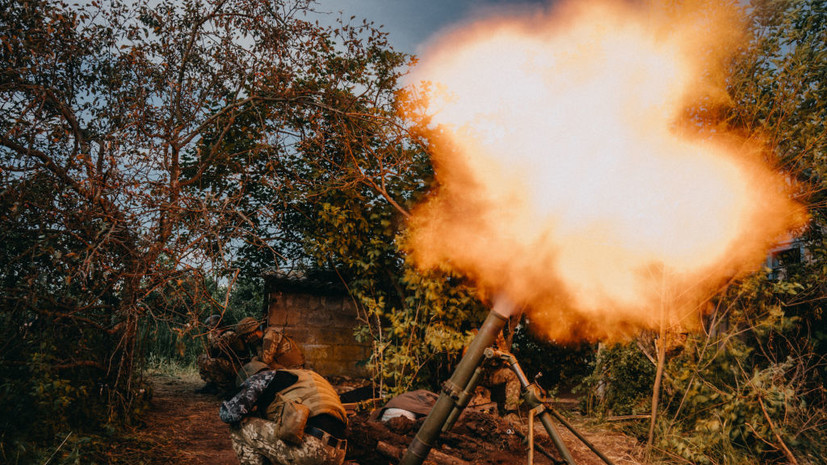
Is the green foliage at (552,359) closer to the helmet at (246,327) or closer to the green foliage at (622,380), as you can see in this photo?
the green foliage at (622,380)

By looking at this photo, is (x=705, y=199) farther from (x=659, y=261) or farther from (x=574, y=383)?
(x=574, y=383)

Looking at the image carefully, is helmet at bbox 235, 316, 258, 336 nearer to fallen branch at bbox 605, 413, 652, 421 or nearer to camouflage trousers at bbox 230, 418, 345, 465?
A: camouflage trousers at bbox 230, 418, 345, 465

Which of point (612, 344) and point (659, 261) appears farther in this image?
point (612, 344)

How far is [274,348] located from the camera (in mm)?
8172

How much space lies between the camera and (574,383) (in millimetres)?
10531

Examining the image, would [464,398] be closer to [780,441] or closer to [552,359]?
[780,441]

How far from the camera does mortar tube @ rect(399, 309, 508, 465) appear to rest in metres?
2.33

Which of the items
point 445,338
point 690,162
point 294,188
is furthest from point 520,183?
point 294,188

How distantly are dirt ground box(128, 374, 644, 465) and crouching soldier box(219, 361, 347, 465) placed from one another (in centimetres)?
52

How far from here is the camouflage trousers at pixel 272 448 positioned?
399cm

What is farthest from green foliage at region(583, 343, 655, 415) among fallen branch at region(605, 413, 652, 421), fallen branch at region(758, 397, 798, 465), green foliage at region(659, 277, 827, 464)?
fallen branch at region(758, 397, 798, 465)

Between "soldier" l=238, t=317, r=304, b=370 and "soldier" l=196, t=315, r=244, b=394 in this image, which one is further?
"soldier" l=196, t=315, r=244, b=394

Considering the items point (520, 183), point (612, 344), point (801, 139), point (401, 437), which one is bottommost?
point (401, 437)

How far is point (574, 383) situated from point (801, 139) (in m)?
7.01
